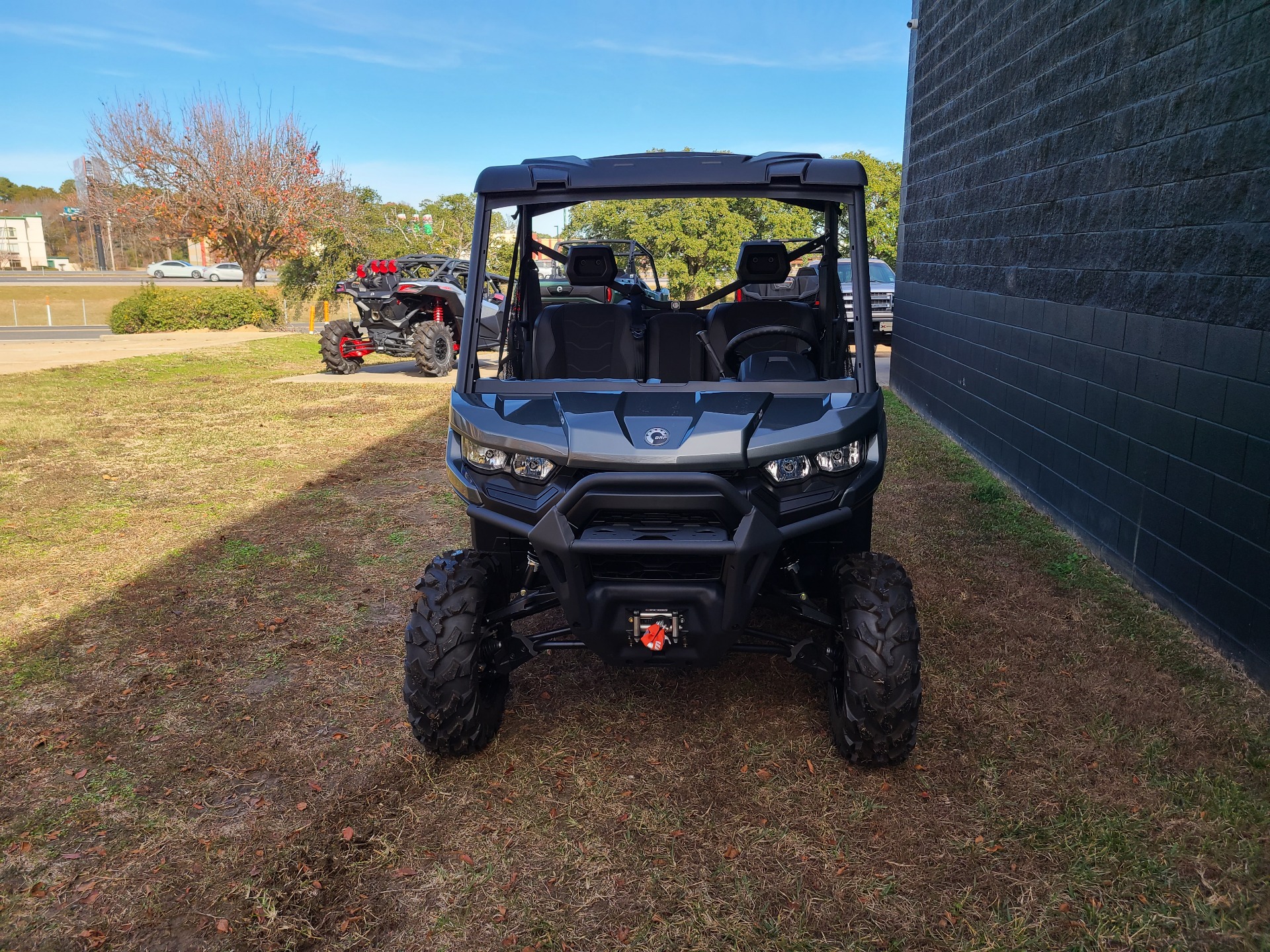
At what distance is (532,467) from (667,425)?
0.48m

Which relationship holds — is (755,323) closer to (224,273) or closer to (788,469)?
(788,469)

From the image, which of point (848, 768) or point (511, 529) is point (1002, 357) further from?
point (511, 529)

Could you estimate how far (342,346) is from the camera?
1420 centimetres

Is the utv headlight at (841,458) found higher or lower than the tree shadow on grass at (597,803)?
higher

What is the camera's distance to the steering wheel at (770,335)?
4164 millimetres

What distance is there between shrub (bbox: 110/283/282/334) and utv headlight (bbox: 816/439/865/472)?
21.9 metres

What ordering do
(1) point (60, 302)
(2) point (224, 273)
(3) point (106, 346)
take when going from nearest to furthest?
(3) point (106, 346) < (1) point (60, 302) < (2) point (224, 273)

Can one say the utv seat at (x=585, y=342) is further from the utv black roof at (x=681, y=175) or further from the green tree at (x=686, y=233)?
the green tree at (x=686, y=233)

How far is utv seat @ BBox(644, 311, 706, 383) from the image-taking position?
15.1ft

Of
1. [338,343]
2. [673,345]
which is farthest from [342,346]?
[673,345]

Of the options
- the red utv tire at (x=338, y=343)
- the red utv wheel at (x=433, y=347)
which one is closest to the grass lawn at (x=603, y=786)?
the red utv wheel at (x=433, y=347)

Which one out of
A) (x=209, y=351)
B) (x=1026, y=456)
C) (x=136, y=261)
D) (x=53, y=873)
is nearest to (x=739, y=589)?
(x=53, y=873)

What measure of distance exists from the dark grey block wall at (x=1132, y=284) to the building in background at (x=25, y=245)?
85747 mm

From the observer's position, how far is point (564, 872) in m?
2.95
